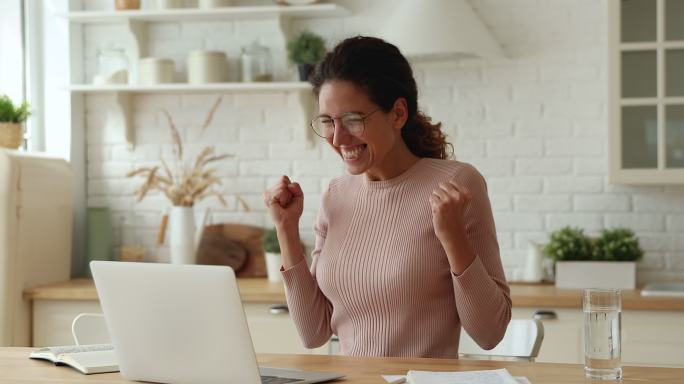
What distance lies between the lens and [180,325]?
69.6 inches

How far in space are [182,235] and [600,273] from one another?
5.60ft

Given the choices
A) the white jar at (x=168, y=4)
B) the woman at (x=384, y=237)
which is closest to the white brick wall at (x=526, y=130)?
the white jar at (x=168, y=4)

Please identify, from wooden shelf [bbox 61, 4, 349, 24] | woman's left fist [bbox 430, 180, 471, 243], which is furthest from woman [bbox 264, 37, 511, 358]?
wooden shelf [bbox 61, 4, 349, 24]

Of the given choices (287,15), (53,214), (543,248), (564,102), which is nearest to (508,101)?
(564,102)

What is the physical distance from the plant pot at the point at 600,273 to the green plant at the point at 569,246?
4 cm

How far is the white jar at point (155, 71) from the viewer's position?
4.20 meters

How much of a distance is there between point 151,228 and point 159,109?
0.54 m

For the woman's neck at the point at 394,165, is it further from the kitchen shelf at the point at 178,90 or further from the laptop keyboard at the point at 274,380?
the kitchen shelf at the point at 178,90

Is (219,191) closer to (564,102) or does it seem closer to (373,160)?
(564,102)

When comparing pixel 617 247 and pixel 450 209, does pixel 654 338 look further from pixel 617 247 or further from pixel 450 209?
pixel 450 209

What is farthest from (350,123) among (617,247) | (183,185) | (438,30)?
(183,185)

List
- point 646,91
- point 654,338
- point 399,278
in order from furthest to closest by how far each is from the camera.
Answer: point 646,91, point 654,338, point 399,278

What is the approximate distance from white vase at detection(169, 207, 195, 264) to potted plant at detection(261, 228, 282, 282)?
317mm

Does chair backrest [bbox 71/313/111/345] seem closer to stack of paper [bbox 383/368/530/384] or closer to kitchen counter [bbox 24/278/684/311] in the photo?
kitchen counter [bbox 24/278/684/311]
